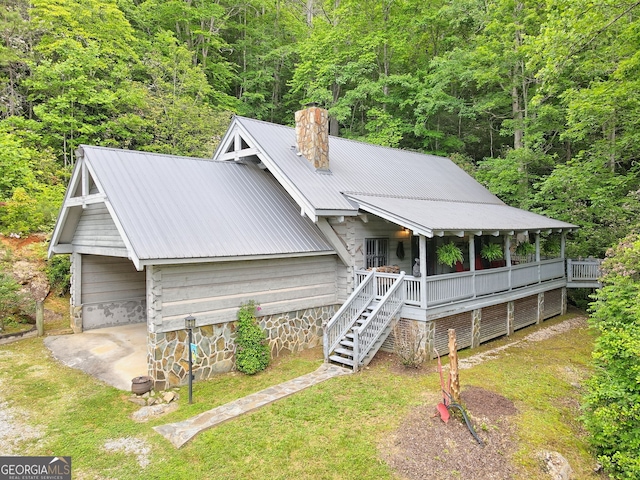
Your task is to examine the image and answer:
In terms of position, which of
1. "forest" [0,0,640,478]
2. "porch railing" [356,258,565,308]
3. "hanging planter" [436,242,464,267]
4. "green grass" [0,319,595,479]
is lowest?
"green grass" [0,319,595,479]

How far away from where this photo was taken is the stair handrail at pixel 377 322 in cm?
930

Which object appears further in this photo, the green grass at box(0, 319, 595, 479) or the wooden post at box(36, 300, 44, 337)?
the wooden post at box(36, 300, 44, 337)

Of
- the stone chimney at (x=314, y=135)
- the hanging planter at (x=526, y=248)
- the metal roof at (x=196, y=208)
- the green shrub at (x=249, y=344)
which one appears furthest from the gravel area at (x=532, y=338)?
the stone chimney at (x=314, y=135)

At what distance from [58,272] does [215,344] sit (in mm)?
9105

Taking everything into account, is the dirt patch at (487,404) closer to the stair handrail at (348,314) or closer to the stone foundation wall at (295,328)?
the stair handrail at (348,314)

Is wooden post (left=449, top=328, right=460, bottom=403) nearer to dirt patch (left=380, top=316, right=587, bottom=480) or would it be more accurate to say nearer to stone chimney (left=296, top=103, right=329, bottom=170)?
dirt patch (left=380, top=316, right=587, bottom=480)

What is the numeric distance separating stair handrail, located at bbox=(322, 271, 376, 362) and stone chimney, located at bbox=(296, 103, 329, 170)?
4.29 m

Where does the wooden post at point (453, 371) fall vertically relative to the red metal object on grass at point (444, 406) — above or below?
above

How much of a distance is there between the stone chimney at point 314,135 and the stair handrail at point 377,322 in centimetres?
488

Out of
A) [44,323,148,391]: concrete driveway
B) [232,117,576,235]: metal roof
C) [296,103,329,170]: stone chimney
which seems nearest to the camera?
[44,323,148,391]: concrete driveway

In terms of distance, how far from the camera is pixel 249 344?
9.32m

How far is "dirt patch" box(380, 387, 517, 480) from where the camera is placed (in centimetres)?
542

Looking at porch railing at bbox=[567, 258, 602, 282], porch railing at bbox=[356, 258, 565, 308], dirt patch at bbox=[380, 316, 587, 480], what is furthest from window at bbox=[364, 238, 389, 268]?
porch railing at bbox=[567, 258, 602, 282]

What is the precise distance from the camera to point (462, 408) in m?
6.45
